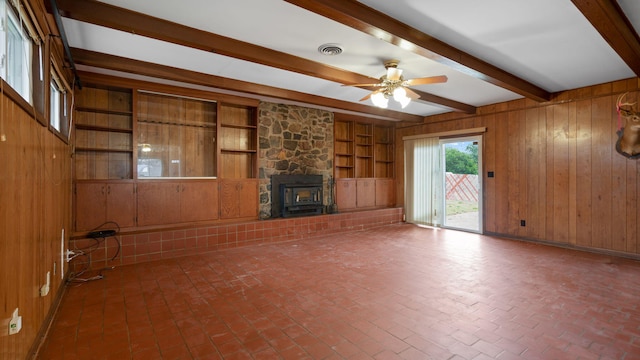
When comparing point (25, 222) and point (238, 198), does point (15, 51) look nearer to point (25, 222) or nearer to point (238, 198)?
point (25, 222)

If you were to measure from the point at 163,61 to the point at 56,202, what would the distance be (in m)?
1.94

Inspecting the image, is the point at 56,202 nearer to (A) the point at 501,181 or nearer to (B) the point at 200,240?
(B) the point at 200,240

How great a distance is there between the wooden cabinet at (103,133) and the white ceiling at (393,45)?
22.9 inches

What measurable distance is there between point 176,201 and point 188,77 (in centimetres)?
Answer: 191

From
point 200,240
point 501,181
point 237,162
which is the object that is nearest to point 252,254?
point 200,240

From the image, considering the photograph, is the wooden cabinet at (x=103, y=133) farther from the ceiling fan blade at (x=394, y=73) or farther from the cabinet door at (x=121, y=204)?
the ceiling fan blade at (x=394, y=73)

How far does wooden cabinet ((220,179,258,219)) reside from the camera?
512 centimetres

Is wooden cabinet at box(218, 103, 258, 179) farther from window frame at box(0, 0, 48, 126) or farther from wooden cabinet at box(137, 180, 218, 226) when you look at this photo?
window frame at box(0, 0, 48, 126)

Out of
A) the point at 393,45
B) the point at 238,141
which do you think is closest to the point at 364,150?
the point at 238,141

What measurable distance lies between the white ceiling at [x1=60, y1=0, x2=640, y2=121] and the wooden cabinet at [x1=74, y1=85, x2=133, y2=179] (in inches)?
22.9

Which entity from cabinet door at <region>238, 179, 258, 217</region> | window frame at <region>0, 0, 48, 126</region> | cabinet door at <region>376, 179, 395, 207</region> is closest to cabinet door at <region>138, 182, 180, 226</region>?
cabinet door at <region>238, 179, 258, 217</region>

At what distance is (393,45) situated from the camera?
315 cm

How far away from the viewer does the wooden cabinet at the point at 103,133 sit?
166 inches

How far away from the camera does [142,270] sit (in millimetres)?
3775
